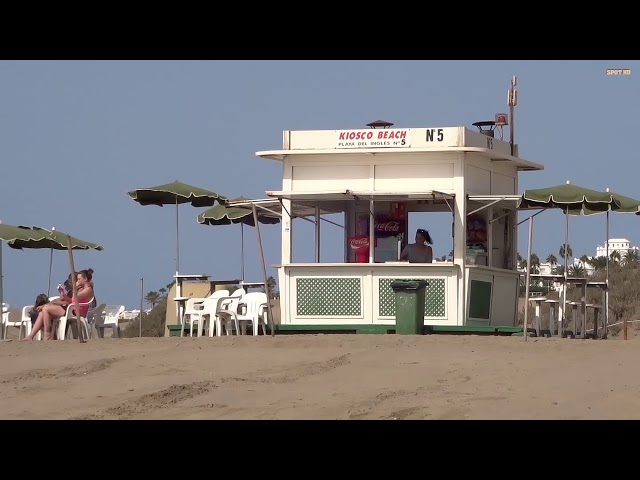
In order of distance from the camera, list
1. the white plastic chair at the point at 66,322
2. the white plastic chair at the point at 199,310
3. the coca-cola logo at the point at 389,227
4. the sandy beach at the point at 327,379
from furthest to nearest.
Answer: the coca-cola logo at the point at 389,227 → the white plastic chair at the point at 66,322 → the white plastic chair at the point at 199,310 → the sandy beach at the point at 327,379

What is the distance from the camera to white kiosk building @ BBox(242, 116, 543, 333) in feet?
64.9

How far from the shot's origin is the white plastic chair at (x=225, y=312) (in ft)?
64.7

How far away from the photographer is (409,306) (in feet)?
61.5

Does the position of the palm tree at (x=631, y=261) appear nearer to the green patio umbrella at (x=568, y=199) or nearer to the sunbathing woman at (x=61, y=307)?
the green patio umbrella at (x=568, y=199)

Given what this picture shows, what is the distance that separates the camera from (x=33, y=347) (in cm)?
1744

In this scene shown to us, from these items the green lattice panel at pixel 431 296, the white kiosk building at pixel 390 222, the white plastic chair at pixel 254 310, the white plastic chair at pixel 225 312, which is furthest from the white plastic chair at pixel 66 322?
the green lattice panel at pixel 431 296

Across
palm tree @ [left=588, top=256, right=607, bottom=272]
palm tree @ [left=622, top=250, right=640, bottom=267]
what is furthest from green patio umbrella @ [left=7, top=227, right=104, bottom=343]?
palm tree @ [left=588, top=256, right=607, bottom=272]

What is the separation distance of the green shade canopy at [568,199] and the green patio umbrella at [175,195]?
5.49 metres

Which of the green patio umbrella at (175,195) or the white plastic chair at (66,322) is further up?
the green patio umbrella at (175,195)

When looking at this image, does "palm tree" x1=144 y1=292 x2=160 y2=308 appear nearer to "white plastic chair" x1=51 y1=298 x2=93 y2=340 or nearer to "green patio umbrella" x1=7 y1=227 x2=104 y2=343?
"green patio umbrella" x1=7 y1=227 x2=104 y2=343
